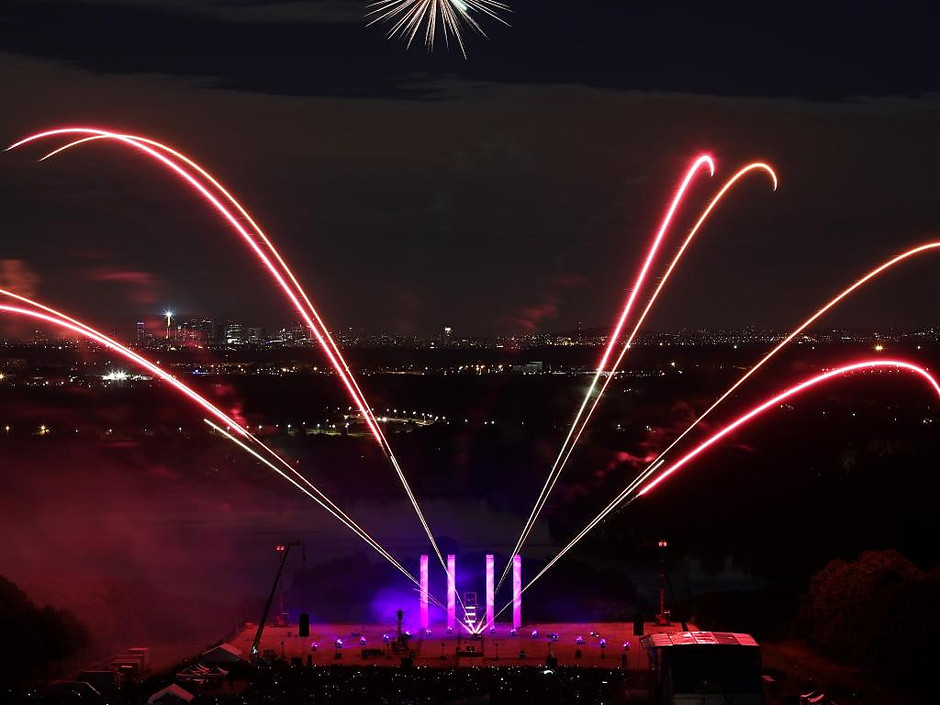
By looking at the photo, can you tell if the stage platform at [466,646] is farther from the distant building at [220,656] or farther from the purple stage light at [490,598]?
the distant building at [220,656]

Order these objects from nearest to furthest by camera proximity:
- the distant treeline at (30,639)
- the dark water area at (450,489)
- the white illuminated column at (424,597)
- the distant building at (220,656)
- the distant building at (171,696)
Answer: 1. the distant building at (171,696)
2. the distant building at (220,656)
3. the distant treeline at (30,639)
4. the white illuminated column at (424,597)
5. the dark water area at (450,489)

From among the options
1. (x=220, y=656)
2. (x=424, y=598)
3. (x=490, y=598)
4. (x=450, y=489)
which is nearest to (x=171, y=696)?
(x=220, y=656)

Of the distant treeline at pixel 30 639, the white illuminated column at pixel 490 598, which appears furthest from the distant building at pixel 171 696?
the white illuminated column at pixel 490 598

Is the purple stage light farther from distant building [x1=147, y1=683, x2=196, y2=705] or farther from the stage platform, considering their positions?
distant building [x1=147, y1=683, x2=196, y2=705]

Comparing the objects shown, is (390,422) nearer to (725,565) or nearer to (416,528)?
(416,528)

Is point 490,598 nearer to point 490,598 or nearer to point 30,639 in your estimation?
point 490,598

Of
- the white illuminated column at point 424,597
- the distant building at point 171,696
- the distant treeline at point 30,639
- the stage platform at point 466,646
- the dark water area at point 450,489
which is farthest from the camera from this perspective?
the dark water area at point 450,489

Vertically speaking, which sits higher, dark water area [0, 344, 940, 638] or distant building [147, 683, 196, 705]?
dark water area [0, 344, 940, 638]

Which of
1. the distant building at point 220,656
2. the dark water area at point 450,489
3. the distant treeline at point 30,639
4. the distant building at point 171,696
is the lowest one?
→ the distant building at point 171,696

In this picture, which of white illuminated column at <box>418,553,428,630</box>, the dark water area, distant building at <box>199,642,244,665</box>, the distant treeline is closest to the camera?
distant building at <box>199,642,244,665</box>

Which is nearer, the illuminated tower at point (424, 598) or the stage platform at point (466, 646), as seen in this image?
the stage platform at point (466, 646)

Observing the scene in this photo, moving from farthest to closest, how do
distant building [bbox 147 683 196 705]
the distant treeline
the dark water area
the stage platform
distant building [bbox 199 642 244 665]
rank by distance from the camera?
the dark water area, the distant treeline, the stage platform, distant building [bbox 199 642 244 665], distant building [bbox 147 683 196 705]

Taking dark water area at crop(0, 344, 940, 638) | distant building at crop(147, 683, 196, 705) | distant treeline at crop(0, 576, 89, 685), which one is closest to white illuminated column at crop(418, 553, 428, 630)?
distant treeline at crop(0, 576, 89, 685)
